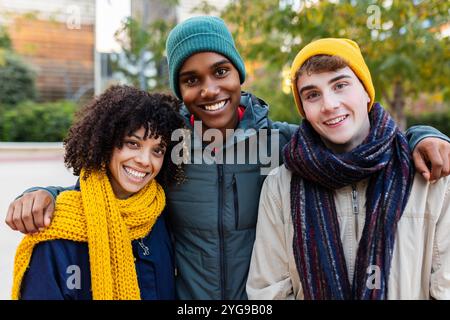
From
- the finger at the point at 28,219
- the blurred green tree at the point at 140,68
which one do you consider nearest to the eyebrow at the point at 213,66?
the finger at the point at 28,219

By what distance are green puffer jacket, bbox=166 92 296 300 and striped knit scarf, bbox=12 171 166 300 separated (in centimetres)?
20

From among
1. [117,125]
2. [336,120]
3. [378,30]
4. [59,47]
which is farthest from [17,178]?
[336,120]

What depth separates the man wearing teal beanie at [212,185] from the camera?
2131mm

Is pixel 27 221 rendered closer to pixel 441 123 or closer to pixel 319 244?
pixel 319 244

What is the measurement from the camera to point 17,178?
817 cm

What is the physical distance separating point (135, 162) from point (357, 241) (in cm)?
107

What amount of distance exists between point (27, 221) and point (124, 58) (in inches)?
361

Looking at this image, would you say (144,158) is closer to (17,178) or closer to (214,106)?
(214,106)

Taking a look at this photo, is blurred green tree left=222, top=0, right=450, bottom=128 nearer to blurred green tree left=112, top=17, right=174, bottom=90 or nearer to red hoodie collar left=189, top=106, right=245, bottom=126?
red hoodie collar left=189, top=106, right=245, bottom=126

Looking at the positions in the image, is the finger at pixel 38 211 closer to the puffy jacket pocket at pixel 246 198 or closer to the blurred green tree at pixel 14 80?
the puffy jacket pocket at pixel 246 198

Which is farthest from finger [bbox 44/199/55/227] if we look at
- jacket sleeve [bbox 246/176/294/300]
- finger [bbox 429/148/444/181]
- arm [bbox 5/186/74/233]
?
finger [bbox 429/148/444/181]

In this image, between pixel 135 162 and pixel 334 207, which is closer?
pixel 334 207
